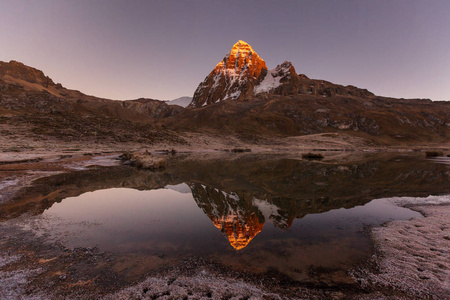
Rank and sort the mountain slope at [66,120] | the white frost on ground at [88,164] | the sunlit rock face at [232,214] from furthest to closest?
the mountain slope at [66,120]
the white frost on ground at [88,164]
the sunlit rock face at [232,214]

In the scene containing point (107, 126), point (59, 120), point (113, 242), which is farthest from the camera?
point (107, 126)

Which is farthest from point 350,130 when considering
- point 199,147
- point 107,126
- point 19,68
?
point 19,68

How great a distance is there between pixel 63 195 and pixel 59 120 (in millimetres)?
51463

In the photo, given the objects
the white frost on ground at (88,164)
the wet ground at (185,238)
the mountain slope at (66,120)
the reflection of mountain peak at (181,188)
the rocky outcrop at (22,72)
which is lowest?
the reflection of mountain peak at (181,188)

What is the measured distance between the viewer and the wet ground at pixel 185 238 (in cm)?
473

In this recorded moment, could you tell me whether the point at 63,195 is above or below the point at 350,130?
below

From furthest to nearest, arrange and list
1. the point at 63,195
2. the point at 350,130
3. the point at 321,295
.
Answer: the point at 350,130 < the point at 63,195 < the point at 321,295

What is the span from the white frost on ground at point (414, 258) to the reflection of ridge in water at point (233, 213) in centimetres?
343

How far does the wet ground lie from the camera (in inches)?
186

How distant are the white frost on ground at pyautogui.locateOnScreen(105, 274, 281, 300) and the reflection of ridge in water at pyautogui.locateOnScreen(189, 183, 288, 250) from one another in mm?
1795

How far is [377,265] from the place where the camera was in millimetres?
5402

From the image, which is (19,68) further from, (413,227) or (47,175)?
(413,227)

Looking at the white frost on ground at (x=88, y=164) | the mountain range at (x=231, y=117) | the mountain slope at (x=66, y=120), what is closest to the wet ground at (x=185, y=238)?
the white frost on ground at (x=88, y=164)

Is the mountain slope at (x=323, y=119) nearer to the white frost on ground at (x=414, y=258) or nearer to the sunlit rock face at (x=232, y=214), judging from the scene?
the sunlit rock face at (x=232, y=214)
